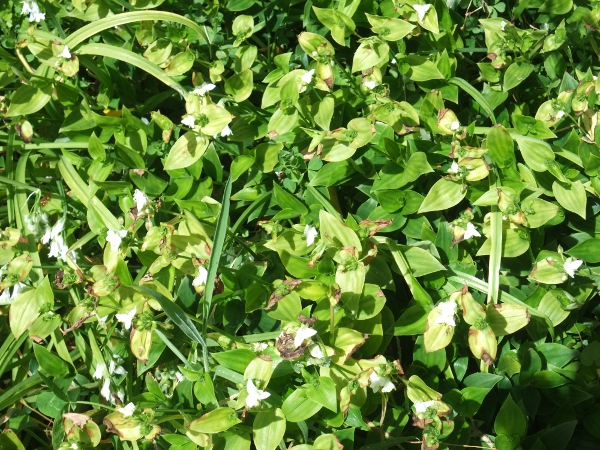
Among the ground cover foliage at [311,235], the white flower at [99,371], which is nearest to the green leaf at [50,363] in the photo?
the ground cover foliage at [311,235]

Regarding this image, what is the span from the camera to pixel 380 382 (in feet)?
4.38

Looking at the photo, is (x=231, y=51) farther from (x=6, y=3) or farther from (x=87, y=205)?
(x=6, y=3)

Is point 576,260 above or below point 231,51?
below

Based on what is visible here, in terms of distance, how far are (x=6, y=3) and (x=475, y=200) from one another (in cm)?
154

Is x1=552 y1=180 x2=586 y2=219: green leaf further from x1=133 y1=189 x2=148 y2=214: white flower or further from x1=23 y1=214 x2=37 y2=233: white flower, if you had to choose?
x1=23 y1=214 x2=37 y2=233: white flower

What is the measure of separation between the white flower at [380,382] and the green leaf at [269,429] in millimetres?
190

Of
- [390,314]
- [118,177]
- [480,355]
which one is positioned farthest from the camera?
[118,177]

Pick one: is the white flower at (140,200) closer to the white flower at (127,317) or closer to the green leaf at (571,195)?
the white flower at (127,317)

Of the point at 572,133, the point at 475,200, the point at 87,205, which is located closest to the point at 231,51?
the point at 87,205

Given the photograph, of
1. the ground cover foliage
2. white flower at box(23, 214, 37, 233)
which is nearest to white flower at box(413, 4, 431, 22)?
the ground cover foliage

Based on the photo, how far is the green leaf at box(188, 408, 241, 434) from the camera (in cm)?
130

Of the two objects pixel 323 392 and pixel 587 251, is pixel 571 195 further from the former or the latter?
pixel 323 392

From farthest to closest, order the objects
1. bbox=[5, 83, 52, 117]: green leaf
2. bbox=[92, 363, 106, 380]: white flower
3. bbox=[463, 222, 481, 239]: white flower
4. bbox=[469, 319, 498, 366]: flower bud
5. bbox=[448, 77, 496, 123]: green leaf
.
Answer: bbox=[5, 83, 52, 117]: green leaf, bbox=[448, 77, 496, 123]: green leaf, bbox=[92, 363, 106, 380]: white flower, bbox=[463, 222, 481, 239]: white flower, bbox=[469, 319, 498, 366]: flower bud

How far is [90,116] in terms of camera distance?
185 centimetres
